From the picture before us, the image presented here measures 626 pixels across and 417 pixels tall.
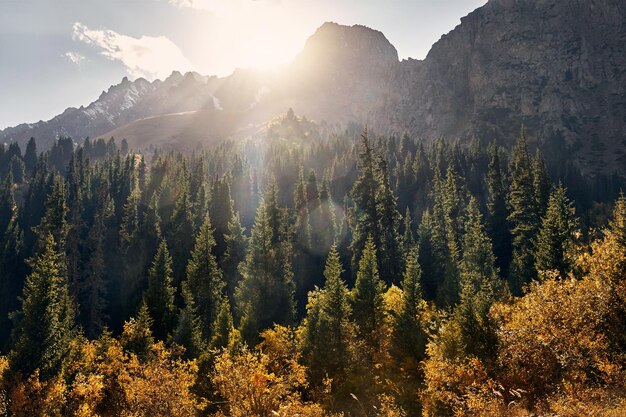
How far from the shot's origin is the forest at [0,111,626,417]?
71.7ft

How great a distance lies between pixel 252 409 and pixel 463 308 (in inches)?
576

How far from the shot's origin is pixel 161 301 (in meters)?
46.5

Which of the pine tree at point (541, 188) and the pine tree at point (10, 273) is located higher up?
the pine tree at point (541, 188)

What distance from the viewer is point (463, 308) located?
1033 inches

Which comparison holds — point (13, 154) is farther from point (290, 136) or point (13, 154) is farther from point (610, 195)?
point (610, 195)

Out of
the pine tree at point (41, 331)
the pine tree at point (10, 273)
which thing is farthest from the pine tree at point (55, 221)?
the pine tree at point (10, 273)

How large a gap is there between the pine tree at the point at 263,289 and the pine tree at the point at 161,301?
8956 mm

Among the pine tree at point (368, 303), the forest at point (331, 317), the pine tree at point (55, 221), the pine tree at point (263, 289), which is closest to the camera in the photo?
the forest at point (331, 317)

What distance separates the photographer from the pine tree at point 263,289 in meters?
39.3

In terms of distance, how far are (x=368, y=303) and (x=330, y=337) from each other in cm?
500

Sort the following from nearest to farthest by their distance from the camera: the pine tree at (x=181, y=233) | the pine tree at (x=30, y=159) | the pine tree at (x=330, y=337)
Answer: the pine tree at (x=330, y=337) → the pine tree at (x=181, y=233) → the pine tree at (x=30, y=159)

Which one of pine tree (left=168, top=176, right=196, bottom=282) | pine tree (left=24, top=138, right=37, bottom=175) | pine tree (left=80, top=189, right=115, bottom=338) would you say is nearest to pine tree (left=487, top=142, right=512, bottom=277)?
pine tree (left=168, top=176, right=196, bottom=282)

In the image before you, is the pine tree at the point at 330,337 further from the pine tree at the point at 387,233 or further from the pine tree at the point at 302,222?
the pine tree at the point at 302,222

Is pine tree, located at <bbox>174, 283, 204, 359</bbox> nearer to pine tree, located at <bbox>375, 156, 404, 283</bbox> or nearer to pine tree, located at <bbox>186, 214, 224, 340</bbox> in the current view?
pine tree, located at <bbox>186, 214, 224, 340</bbox>
